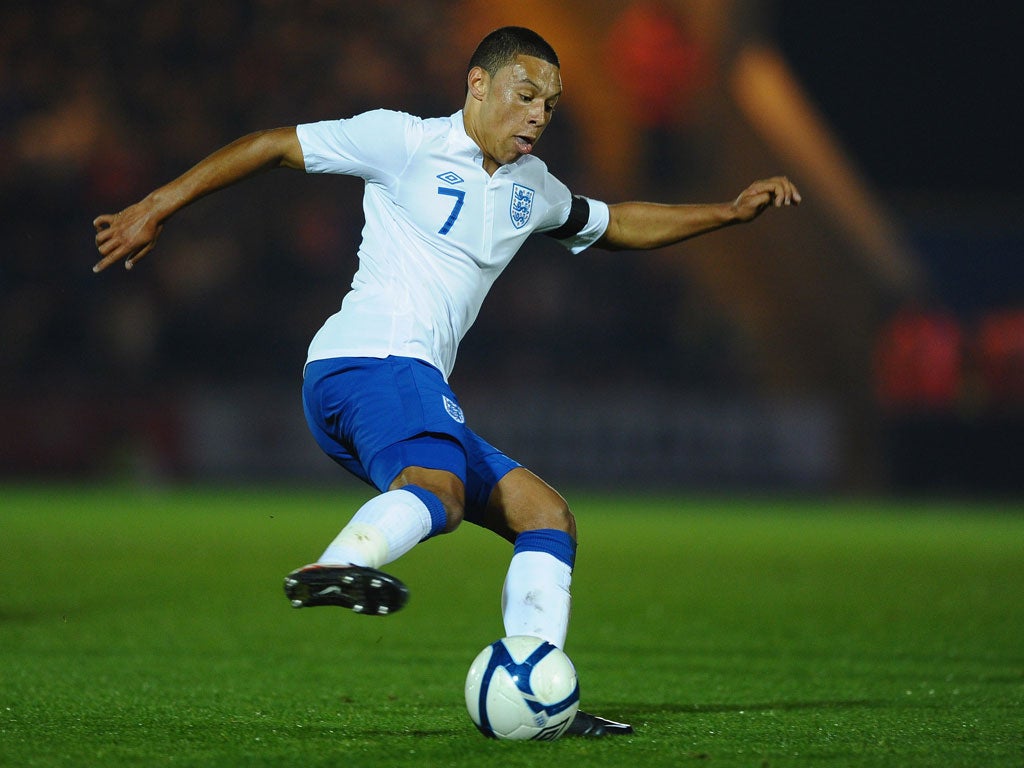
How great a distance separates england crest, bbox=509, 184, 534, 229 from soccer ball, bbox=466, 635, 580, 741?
1241mm

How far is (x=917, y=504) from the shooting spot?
53.3 feet

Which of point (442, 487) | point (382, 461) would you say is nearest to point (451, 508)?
point (442, 487)

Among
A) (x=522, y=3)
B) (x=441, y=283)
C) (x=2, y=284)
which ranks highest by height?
(x=522, y=3)

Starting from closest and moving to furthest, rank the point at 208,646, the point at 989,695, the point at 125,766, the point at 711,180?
1. the point at 125,766
2. the point at 989,695
3. the point at 208,646
4. the point at 711,180

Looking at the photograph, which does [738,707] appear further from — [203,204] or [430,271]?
[203,204]

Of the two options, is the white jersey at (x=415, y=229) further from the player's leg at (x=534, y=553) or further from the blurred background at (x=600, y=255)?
the blurred background at (x=600, y=255)

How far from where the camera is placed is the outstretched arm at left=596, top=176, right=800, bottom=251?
4.41m

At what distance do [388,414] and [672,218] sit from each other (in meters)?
1.35

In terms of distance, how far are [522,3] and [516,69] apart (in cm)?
1771

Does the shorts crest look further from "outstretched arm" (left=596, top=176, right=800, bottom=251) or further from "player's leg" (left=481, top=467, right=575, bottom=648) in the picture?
"outstretched arm" (left=596, top=176, right=800, bottom=251)

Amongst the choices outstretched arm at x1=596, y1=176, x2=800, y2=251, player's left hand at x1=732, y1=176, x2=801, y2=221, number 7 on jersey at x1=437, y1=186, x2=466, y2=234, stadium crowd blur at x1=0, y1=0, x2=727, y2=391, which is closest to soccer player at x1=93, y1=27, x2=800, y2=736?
number 7 on jersey at x1=437, y1=186, x2=466, y2=234

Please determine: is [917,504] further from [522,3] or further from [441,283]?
[441,283]

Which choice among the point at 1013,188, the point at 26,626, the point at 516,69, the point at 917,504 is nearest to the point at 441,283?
the point at 516,69

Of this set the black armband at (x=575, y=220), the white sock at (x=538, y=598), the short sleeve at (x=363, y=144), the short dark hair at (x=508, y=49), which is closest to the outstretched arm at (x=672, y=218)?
the black armband at (x=575, y=220)
